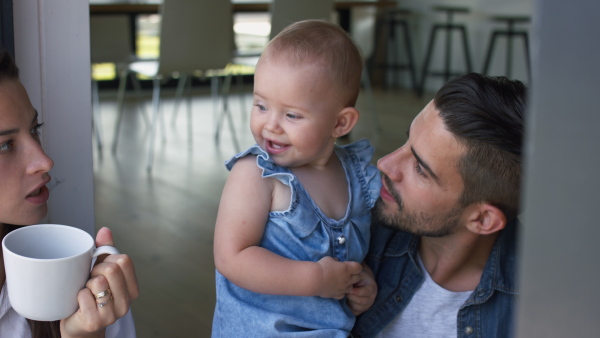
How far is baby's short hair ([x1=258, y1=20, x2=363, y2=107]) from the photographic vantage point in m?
1.19

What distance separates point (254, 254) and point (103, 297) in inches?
11.1

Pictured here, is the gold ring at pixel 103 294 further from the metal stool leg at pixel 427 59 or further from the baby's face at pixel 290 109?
the metal stool leg at pixel 427 59

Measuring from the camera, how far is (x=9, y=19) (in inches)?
45.9

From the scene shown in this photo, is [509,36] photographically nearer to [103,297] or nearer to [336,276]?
[336,276]

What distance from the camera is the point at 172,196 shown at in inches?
149

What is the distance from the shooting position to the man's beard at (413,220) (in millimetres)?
1249

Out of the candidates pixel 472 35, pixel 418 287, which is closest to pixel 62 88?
pixel 418 287

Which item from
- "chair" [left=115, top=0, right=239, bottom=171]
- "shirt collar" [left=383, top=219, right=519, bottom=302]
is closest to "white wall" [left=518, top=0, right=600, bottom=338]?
"shirt collar" [left=383, top=219, right=519, bottom=302]

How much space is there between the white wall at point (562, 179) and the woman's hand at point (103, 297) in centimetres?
57

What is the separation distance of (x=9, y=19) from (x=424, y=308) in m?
0.89

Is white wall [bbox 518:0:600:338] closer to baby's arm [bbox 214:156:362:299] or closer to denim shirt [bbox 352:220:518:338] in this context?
baby's arm [bbox 214:156:362:299]

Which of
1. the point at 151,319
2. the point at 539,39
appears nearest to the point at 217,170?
the point at 151,319

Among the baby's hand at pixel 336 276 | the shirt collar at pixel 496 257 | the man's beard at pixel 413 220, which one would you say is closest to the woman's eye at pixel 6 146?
the baby's hand at pixel 336 276

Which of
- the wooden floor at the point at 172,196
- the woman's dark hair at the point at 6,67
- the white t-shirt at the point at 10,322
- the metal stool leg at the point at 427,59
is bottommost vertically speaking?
the wooden floor at the point at 172,196
